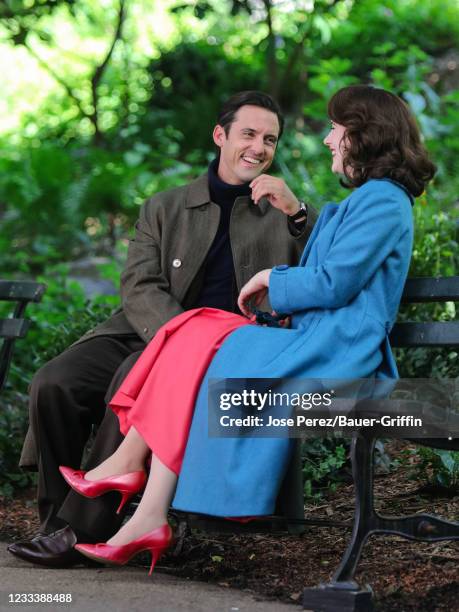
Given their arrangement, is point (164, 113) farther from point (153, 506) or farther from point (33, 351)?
point (153, 506)

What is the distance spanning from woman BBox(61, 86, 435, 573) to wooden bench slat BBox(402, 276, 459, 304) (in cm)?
18

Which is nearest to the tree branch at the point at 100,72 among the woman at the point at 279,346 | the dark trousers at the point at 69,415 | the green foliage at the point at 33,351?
the green foliage at the point at 33,351

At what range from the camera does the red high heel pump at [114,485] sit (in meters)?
3.45

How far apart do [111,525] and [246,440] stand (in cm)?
79

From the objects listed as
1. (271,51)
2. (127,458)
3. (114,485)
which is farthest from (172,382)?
(271,51)

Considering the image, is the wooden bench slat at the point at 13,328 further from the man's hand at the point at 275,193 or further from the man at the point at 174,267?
the man's hand at the point at 275,193

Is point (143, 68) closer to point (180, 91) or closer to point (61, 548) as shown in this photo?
point (180, 91)

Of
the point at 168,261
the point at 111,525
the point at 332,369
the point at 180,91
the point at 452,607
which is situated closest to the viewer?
the point at 452,607

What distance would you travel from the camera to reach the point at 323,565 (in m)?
3.67

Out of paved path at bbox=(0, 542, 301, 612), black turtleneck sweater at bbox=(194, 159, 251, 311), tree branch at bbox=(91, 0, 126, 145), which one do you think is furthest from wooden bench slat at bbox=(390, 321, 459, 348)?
tree branch at bbox=(91, 0, 126, 145)

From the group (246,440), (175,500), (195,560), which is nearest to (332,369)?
(246,440)

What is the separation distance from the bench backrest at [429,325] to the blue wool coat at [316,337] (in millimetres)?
169

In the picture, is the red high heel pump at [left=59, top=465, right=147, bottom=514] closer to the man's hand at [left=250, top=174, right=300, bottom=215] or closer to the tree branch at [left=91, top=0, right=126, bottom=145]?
the man's hand at [left=250, top=174, right=300, bottom=215]

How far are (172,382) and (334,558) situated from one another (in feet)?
3.13
